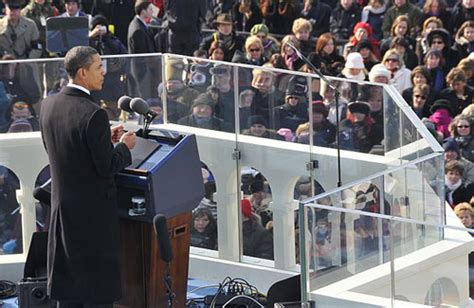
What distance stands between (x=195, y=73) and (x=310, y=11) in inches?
274

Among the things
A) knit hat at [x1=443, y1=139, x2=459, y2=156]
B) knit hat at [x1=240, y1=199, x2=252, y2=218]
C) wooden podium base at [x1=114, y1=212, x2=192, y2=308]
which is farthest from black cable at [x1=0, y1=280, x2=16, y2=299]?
knit hat at [x1=443, y1=139, x2=459, y2=156]

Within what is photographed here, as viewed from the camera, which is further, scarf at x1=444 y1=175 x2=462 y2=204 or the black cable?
scarf at x1=444 y1=175 x2=462 y2=204

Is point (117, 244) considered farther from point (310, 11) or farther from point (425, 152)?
point (310, 11)

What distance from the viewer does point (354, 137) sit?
39.5 feet

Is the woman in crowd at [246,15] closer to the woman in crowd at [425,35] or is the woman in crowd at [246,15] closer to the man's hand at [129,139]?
the woman in crowd at [425,35]

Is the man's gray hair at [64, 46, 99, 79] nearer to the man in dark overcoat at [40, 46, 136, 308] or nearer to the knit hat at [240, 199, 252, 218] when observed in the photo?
the man in dark overcoat at [40, 46, 136, 308]

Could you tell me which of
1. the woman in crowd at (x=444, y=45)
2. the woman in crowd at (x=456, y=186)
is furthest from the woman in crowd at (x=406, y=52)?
the woman in crowd at (x=456, y=186)

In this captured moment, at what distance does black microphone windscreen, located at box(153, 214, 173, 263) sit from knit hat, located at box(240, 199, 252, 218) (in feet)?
9.55

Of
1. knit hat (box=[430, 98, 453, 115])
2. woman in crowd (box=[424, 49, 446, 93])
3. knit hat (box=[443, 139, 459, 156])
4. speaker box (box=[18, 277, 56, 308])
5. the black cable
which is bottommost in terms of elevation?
the black cable

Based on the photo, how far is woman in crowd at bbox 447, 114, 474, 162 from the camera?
14.6 meters

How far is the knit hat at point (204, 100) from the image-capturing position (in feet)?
Answer: 41.4

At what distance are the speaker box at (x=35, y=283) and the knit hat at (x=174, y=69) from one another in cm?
262

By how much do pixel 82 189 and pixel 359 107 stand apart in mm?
3182

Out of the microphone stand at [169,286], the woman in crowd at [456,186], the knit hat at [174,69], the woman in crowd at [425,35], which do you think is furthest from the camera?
the woman in crowd at [425,35]
